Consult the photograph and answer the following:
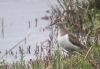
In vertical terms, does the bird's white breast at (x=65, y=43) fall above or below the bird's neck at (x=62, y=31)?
below

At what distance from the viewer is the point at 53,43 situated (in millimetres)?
7234

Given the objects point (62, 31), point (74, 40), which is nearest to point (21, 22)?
point (62, 31)

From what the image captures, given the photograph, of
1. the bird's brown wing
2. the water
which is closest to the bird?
the bird's brown wing

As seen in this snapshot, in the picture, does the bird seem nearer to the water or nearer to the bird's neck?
the bird's neck

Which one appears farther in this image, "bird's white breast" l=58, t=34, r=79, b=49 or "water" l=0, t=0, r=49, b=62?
"water" l=0, t=0, r=49, b=62

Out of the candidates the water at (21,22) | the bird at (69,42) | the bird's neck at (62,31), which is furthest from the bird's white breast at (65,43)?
the water at (21,22)

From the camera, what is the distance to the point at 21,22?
29.5ft

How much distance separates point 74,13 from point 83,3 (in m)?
0.35

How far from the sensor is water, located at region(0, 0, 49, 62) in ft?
25.0

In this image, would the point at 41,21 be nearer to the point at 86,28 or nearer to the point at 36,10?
the point at 36,10

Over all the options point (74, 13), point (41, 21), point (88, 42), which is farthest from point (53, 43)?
point (41, 21)

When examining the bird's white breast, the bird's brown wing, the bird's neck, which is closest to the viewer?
the bird's brown wing

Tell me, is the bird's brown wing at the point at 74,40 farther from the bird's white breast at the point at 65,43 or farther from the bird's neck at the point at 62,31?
the bird's neck at the point at 62,31

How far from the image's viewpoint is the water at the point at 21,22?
25.0ft
